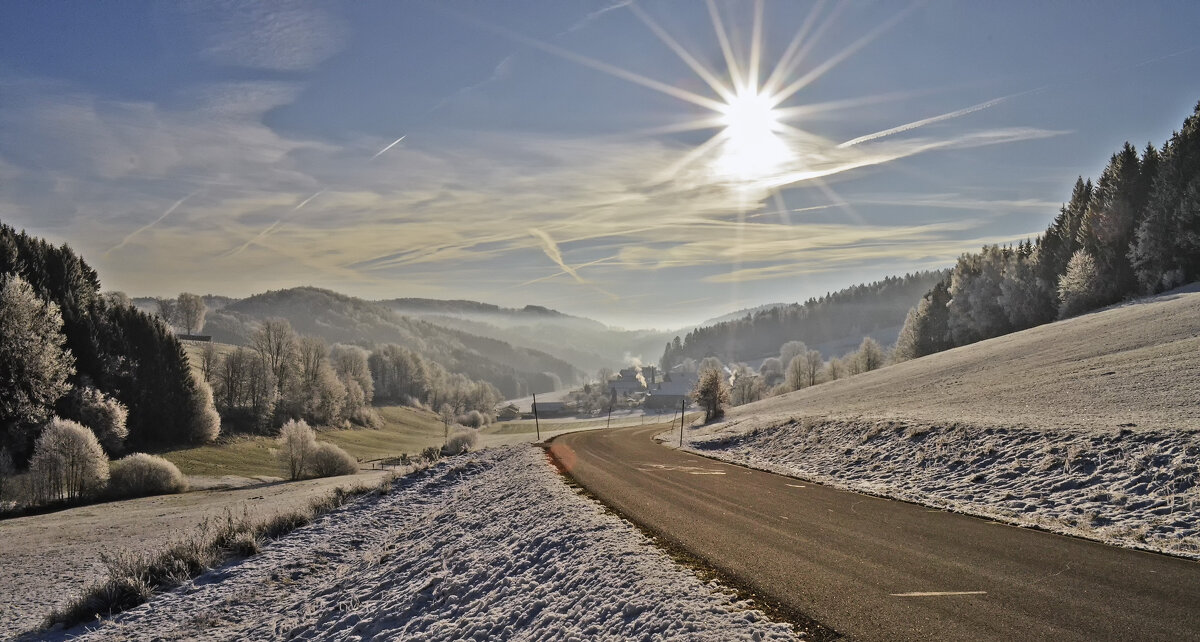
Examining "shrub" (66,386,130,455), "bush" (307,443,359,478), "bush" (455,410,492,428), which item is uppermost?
"shrub" (66,386,130,455)

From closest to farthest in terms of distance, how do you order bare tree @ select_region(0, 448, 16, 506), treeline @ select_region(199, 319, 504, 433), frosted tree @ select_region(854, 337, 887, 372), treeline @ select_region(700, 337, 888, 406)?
1. bare tree @ select_region(0, 448, 16, 506)
2. treeline @ select_region(199, 319, 504, 433)
3. frosted tree @ select_region(854, 337, 887, 372)
4. treeline @ select_region(700, 337, 888, 406)

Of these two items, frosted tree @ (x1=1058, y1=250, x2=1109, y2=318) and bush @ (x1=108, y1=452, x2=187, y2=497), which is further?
frosted tree @ (x1=1058, y1=250, x2=1109, y2=318)

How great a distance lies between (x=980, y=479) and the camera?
1862 centimetres

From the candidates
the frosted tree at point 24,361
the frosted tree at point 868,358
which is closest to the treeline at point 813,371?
the frosted tree at point 868,358

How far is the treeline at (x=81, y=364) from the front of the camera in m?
61.3

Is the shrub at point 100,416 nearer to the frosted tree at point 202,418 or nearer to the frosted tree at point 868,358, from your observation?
the frosted tree at point 202,418

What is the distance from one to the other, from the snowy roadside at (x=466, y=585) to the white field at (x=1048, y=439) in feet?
32.0

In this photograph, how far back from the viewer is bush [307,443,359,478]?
231 ft

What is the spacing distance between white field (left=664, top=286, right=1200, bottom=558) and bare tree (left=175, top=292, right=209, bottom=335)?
176m

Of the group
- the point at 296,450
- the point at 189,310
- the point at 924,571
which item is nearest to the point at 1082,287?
the point at 924,571

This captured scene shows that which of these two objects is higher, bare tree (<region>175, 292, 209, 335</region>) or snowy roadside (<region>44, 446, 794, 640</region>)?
bare tree (<region>175, 292, 209, 335</region>)

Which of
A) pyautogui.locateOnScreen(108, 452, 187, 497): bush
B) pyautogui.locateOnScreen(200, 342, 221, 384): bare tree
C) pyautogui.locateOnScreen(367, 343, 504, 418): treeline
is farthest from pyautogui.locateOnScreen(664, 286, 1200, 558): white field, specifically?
pyautogui.locateOnScreen(367, 343, 504, 418): treeline

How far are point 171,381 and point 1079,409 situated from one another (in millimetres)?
96896

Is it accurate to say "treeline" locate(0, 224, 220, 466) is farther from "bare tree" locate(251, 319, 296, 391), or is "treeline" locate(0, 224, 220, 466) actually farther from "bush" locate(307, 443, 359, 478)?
"bare tree" locate(251, 319, 296, 391)
